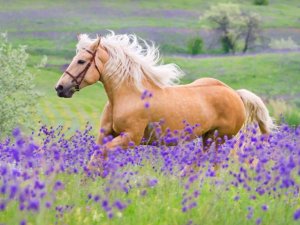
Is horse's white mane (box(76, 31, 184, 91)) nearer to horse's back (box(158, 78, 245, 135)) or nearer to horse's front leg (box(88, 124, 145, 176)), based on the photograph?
horse's back (box(158, 78, 245, 135))

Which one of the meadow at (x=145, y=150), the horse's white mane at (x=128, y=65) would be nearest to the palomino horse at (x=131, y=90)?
the horse's white mane at (x=128, y=65)

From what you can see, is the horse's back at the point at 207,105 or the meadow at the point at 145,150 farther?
the horse's back at the point at 207,105

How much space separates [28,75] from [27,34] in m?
33.9

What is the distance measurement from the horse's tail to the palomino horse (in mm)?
1107

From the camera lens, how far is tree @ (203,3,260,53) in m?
57.8

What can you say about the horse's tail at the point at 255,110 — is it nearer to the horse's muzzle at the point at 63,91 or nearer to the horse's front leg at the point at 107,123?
the horse's front leg at the point at 107,123

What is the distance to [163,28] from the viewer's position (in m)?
58.5

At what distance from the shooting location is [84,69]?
8875mm

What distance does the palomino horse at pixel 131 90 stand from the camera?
28.7 feet

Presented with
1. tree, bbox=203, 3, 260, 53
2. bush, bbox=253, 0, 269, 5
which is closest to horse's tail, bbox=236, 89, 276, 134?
tree, bbox=203, 3, 260, 53

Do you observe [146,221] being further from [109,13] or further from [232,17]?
[109,13]

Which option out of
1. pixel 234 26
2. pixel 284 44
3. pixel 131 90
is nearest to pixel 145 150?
pixel 131 90

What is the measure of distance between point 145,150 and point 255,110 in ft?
6.86

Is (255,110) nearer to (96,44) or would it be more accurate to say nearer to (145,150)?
(145,150)
